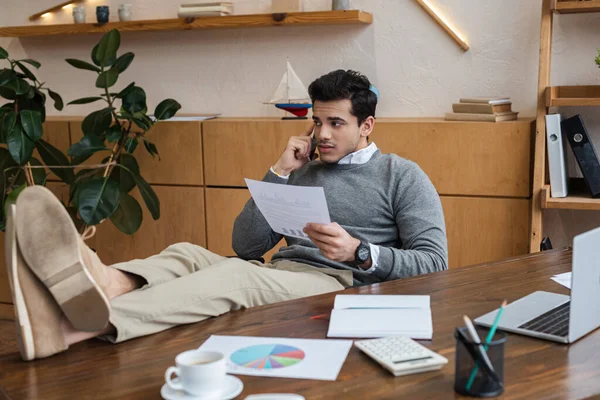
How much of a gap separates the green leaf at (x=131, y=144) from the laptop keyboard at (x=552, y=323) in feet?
7.89

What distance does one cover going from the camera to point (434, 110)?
357 centimetres

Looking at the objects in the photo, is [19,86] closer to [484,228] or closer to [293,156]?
[293,156]

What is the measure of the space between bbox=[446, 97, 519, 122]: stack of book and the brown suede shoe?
2139 millimetres

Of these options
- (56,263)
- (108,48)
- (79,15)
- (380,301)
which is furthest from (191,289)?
(79,15)

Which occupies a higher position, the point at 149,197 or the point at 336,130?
the point at 336,130

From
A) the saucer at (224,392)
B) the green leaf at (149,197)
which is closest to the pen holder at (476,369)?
the saucer at (224,392)

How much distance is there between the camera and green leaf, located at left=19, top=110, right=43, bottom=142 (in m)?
3.52

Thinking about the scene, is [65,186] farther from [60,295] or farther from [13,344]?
[60,295]

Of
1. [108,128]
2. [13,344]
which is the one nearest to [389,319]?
[108,128]

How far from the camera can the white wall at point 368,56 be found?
335cm

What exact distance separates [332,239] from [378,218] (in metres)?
0.45

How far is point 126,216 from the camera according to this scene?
3.63 m

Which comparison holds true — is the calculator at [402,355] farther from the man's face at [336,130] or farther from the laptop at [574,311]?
the man's face at [336,130]

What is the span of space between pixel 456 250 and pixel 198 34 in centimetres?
178
